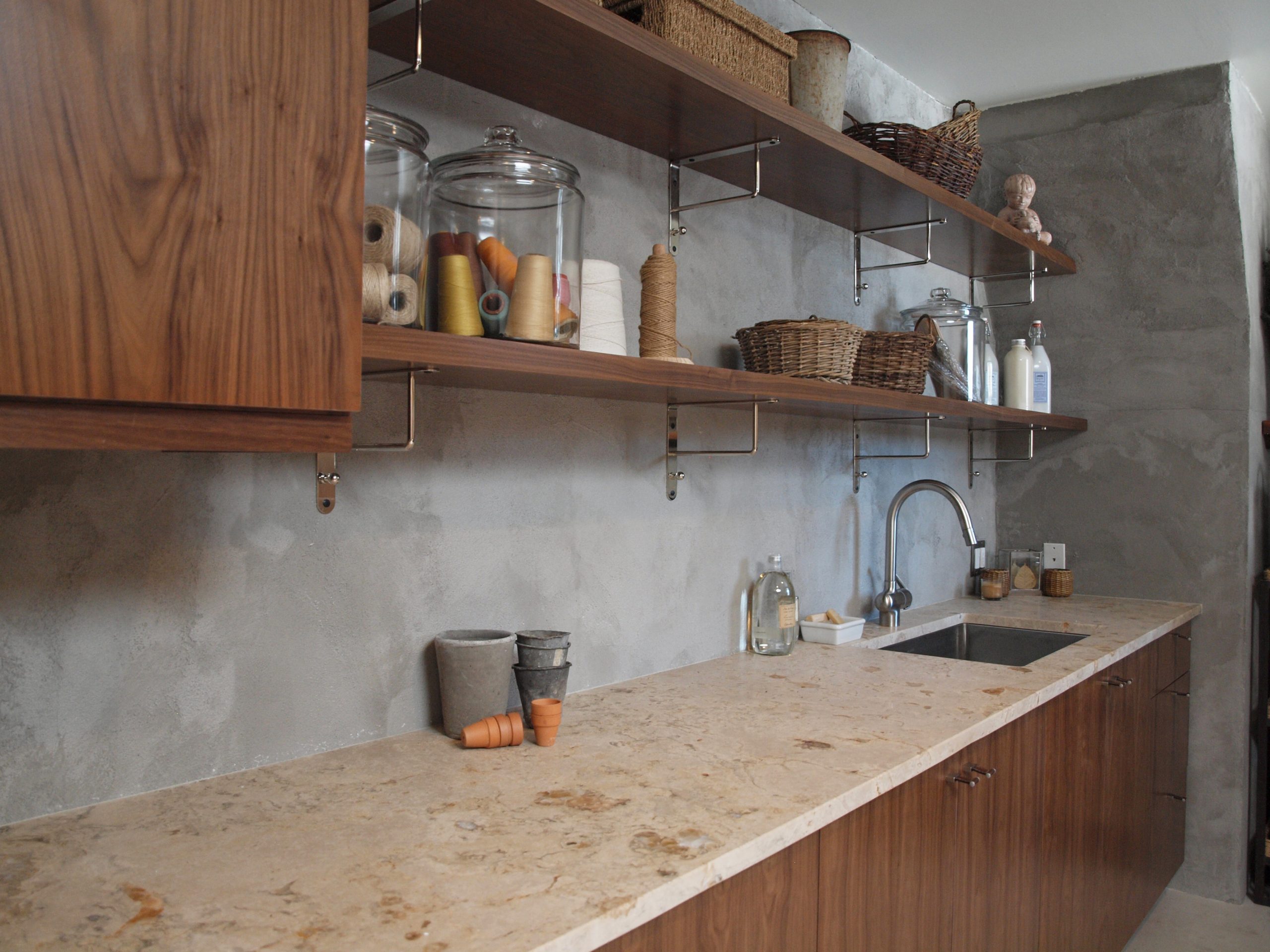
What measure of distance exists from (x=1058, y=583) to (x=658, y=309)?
2134 millimetres

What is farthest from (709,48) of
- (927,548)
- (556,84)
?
(927,548)

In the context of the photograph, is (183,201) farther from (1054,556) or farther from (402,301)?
(1054,556)

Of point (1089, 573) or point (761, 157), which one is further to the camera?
point (1089, 573)

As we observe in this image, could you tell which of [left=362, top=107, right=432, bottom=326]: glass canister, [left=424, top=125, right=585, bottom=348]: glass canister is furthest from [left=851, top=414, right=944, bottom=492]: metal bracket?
[left=362, top=107, right=432, bottom=326]: glass canister

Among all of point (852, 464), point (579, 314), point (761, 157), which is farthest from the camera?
point (852, 464)

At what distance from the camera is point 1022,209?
9.63 ft

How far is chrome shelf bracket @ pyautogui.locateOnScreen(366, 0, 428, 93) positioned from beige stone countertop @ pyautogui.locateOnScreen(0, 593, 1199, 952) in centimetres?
83

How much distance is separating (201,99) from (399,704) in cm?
90

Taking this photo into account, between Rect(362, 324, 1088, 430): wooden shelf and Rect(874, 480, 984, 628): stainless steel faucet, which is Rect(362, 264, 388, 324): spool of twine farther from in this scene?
Rect(874, 480, 984, 628): stainless steel faucet

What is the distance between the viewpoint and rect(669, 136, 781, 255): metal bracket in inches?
66.8

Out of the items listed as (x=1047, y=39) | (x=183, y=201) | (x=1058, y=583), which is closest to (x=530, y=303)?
(x=183, y=201)

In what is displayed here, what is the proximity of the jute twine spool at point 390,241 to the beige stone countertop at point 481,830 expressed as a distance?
2.08 ft

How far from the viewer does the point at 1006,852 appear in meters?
1.74

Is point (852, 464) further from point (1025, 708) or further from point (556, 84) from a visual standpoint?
point (556, 84)
